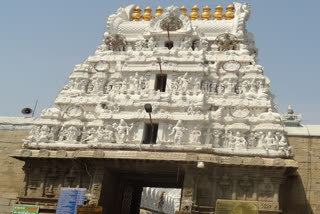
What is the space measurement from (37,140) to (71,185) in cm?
342

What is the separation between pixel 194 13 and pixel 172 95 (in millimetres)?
8860

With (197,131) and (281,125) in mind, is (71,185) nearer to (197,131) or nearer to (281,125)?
(197,131)

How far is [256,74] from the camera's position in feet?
74.5

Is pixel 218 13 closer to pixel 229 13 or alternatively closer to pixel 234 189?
pixel 229 13

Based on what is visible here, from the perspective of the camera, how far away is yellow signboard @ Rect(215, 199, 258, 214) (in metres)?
16.5

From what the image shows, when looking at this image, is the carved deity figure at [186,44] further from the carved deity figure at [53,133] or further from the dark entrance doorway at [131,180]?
the carved deity figure at [53,133]

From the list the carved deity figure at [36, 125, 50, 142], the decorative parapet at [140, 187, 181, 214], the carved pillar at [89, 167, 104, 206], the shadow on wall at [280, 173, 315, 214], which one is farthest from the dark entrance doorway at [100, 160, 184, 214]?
the decorative parapet at [140, 187, 181, 214]

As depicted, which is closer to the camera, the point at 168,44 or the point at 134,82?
the point at 134,82

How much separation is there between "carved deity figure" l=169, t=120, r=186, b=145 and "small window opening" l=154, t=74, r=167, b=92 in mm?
3622

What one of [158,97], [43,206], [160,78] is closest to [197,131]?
[158,97]

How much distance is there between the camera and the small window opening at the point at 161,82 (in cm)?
2364

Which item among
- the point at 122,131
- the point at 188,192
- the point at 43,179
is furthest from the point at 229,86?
the point at 43,179

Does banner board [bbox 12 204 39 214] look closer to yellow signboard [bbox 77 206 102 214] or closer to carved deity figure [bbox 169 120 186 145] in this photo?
yellow signboard [bbox 77 206 102 214]

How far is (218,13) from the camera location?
28.0 metres
